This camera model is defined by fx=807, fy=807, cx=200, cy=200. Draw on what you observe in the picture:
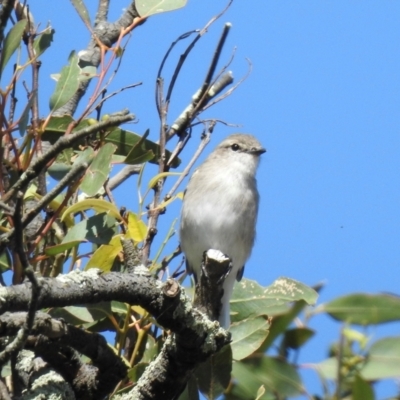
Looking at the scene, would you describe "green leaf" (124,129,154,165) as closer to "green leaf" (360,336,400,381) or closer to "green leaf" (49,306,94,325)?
"green leaf" (49,306,94,325)

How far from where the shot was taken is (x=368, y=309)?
1.46 metres

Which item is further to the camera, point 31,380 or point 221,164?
point 221,164

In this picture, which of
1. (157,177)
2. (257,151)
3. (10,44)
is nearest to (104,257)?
(157,177)

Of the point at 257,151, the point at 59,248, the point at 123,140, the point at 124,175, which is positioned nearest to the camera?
the point at 59,248

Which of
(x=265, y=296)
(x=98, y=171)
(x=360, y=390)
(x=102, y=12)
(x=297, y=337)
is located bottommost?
(x=360, y=390)

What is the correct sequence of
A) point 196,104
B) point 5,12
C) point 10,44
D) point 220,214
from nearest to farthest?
1. point 5,12
2. point 10,44
3. point 196,104
4. point 220,214

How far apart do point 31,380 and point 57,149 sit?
82 centimetres

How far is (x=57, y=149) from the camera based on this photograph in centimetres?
151

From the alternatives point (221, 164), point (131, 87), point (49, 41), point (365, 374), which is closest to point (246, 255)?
point (221, 164)

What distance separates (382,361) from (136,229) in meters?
1.11

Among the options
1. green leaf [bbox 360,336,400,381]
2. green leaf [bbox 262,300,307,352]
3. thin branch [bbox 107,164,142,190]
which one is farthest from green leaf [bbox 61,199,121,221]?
green leaf [bbox 360,336,400,381]

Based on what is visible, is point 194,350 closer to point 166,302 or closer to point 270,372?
point 166,302

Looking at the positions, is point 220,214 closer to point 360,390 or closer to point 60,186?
point 60,186

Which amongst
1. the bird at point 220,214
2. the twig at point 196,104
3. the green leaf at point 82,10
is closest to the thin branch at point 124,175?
the twig at point 196,104
